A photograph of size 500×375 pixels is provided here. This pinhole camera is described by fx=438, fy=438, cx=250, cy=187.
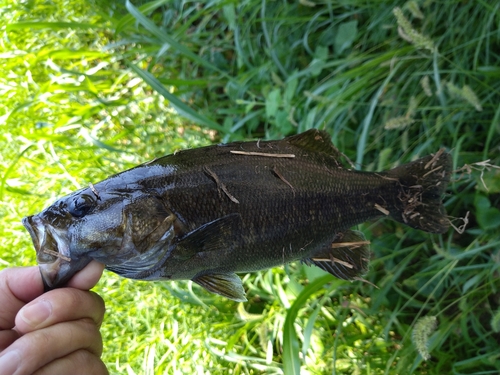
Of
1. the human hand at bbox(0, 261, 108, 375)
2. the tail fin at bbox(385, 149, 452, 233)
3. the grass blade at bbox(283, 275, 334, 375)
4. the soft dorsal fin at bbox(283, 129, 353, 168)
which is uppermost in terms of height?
the soft dorsal fin at bbox(283, 129, 353, 168)

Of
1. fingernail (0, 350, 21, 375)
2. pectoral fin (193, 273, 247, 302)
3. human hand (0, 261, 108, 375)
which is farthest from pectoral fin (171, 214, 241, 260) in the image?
fingernail (0, 350, 21, 375)

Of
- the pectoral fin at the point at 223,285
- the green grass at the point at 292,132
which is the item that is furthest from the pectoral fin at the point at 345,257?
the green grass at the point at 292,132

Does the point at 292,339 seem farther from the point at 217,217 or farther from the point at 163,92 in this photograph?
the point at 163,92

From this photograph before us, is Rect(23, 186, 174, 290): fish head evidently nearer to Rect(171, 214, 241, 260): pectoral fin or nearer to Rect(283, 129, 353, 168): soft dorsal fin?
Rect(171, 214, 241, 260): pectoral fin

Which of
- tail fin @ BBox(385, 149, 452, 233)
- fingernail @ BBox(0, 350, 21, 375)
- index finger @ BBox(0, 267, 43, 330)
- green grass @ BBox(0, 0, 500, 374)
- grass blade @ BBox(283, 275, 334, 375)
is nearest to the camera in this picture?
fingernail @ BBox(0, 350, 21, 375)

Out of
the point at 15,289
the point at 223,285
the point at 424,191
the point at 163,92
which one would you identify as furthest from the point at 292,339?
the point at 163,92

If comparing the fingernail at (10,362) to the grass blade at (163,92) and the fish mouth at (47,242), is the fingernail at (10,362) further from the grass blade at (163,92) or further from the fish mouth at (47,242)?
the grass blade at (163,92)

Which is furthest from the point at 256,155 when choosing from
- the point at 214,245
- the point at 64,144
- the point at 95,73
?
the point at 95,73
